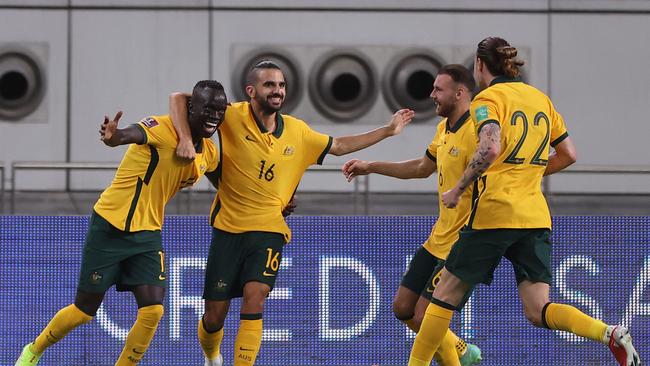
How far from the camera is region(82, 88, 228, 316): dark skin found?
9.36 m

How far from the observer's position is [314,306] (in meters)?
12.1

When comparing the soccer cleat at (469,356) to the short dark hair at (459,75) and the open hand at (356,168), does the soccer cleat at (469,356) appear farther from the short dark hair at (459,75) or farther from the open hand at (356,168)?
the short dark hair at (459,75)

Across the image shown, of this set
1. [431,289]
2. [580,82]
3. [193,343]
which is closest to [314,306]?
[193,343]

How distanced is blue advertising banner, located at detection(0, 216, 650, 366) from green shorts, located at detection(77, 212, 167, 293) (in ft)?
7.40

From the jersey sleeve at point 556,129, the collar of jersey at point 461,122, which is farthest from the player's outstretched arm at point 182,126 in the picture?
the jersey sleeve at point 556,129

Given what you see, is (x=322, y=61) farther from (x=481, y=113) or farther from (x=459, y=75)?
(x=481, y=113)

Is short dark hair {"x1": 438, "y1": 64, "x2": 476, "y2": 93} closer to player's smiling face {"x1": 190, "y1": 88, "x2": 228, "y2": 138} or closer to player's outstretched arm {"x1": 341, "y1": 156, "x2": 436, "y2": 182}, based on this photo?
player's outstretched arm {"x1": 341, "y1": 156, "x2": 436, "y2": 182}

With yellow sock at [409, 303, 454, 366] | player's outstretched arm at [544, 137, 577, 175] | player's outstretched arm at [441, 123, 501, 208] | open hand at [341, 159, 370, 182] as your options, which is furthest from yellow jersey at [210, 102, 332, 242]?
player's outstretched arm at [544, 137, 577, 175]

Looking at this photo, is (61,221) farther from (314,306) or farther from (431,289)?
(431,289)

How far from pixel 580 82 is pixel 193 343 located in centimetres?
711

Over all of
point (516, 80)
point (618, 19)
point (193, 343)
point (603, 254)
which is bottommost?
point (193, 343)

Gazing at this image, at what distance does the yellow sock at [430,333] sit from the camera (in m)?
9.20

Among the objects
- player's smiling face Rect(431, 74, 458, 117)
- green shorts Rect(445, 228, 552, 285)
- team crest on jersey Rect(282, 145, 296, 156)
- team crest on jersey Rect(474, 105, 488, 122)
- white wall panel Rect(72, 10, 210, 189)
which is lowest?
green shorts Rect(445, 228, 552, 285)

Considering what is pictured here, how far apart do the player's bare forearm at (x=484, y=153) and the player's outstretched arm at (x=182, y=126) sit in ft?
6.38
